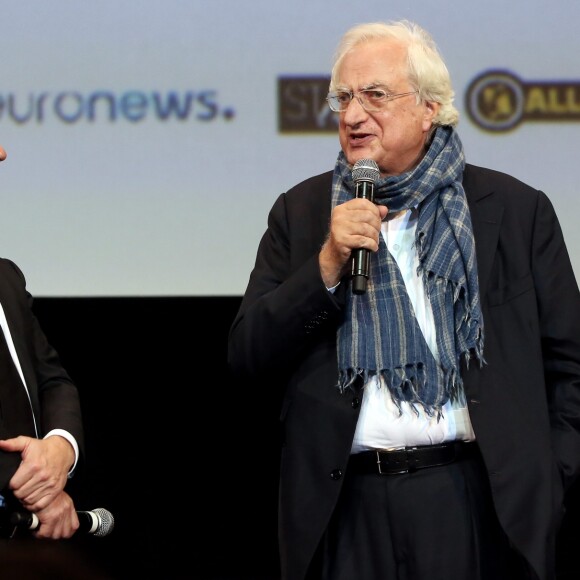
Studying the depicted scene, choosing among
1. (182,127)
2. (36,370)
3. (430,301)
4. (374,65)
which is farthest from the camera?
(182,127)

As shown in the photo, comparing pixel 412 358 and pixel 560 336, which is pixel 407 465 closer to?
pixel 412 358

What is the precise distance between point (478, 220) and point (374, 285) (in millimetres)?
296

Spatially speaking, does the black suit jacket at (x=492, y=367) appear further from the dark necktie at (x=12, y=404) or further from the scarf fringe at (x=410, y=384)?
the dark necktie at (x=12, y=404)

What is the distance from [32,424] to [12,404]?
0.09 metres

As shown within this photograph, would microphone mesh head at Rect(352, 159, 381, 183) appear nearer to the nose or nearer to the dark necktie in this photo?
the nose

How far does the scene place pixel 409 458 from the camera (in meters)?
2.33

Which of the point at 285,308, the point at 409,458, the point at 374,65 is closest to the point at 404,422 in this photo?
the point at 409,458

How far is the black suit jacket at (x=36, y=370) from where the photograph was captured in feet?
8.65

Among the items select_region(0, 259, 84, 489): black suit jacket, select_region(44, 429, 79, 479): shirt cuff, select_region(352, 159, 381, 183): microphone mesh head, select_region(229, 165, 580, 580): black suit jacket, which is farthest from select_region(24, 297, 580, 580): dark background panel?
select_region(352, 159, 381, 183): microphone mesh head

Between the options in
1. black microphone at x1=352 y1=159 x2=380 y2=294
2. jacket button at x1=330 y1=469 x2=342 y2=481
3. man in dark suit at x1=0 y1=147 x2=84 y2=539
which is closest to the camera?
black microphone at x1=352 y1=159 x2=380 y2=294

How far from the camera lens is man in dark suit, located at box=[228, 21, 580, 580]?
233 cm

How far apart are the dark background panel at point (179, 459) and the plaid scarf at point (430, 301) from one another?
1806 millimetres

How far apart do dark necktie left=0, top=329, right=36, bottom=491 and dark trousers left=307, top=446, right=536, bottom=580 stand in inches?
29.2

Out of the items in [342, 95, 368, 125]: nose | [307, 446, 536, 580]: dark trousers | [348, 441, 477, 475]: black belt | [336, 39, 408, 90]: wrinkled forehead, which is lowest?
[307, 446, 536, 580]: dark trousers
